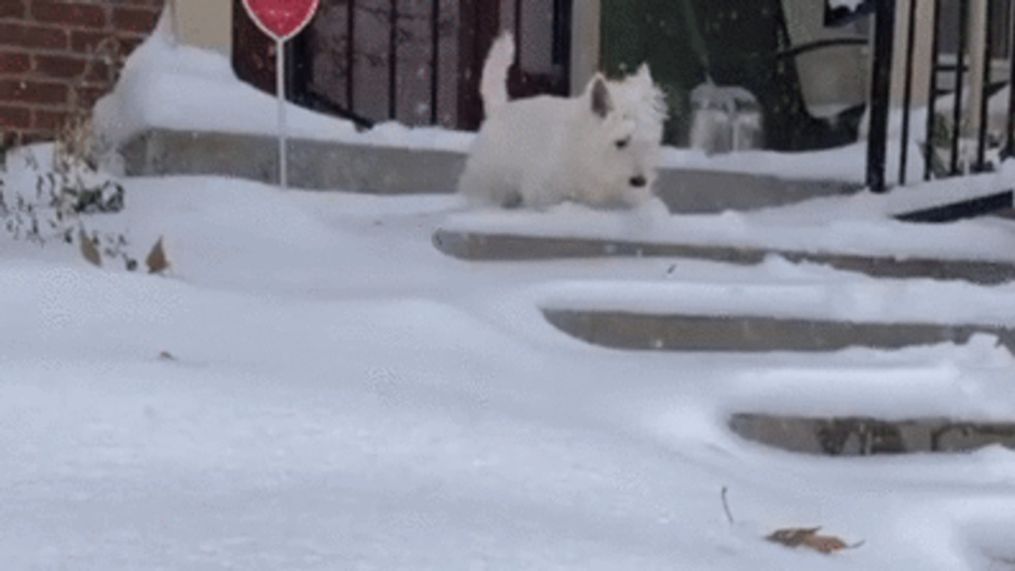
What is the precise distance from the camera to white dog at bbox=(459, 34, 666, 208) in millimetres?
4680

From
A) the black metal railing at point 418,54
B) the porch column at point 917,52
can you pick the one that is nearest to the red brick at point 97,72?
the black metal railing at point 418,54

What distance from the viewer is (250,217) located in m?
4.58

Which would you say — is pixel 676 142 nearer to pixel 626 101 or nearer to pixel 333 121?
pixel 333 121

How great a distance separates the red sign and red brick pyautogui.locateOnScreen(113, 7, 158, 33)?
0.92m

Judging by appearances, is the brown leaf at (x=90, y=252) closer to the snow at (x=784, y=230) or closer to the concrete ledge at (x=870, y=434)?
the snow at (x=784, y=230)

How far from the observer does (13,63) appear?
217 inches

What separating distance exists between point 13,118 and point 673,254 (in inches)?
98.3

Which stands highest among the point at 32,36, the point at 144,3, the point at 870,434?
the point at 144,3

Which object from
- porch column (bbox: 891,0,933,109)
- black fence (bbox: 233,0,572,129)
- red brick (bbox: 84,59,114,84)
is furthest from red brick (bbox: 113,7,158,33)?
porch column (bbox: 891,0,933,109)

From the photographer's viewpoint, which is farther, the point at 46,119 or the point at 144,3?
the point at 144,3

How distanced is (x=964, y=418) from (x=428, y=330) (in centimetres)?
107

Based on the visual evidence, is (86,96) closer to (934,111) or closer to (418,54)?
(418,54)

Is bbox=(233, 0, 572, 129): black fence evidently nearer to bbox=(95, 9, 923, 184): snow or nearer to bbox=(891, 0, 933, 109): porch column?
bbox=(95, 9, 923, 184): snow

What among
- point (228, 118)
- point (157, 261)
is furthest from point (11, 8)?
point (157, 261)
